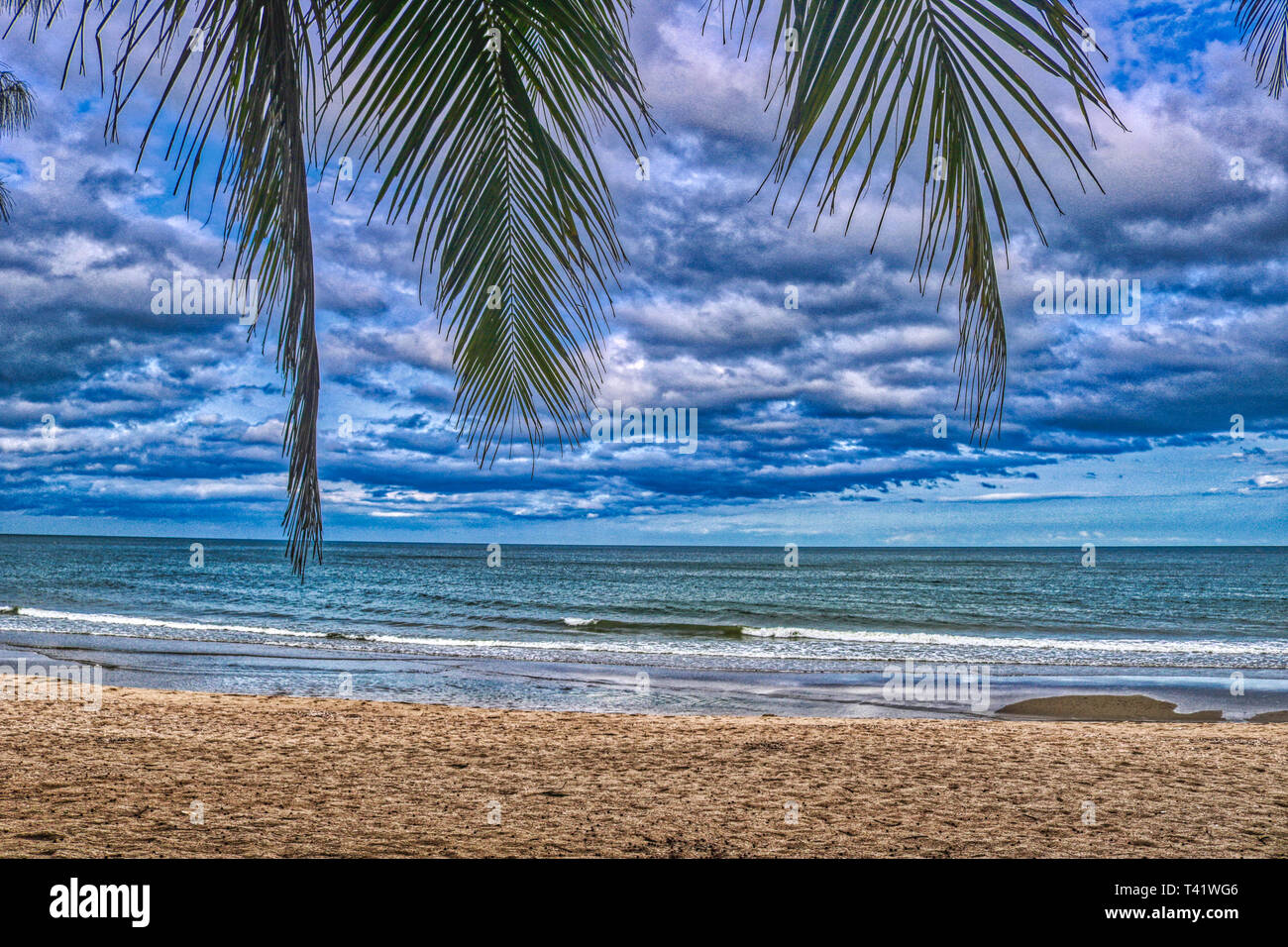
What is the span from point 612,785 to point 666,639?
14.8 metres

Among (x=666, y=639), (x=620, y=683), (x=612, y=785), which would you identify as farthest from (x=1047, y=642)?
(x=612, y=785)

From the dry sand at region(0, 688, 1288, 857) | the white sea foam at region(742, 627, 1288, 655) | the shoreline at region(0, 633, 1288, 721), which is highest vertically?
the dry sand at region(0, 688, 1288, 857)

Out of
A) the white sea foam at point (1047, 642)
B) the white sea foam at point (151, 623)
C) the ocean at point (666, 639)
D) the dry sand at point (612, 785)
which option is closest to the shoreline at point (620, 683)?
the ocean at point (666, 639)

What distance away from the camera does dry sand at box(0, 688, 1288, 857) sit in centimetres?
495

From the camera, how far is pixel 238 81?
1.67 meters

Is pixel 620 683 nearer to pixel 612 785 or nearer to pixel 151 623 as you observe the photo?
pixel 612 785

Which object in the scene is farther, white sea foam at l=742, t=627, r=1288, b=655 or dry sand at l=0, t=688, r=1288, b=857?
white sea foam at l=742, t=627, r=1288, b=655

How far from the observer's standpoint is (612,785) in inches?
251

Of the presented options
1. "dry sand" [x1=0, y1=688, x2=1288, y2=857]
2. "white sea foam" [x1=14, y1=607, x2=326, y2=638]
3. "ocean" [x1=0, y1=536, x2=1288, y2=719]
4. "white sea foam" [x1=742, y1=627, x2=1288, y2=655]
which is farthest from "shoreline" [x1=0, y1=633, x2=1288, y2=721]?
"white sea foam" [x1=742, y1=627, x2=1288, y2=655]

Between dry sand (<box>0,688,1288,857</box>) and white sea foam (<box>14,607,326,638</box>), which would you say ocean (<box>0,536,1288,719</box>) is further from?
dry sand (<box>0,688,1288,857</box>)

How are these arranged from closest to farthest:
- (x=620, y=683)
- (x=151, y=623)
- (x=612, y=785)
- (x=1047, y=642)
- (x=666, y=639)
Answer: (x=612, y=785) < (x=620, y=683) < (x=1047, y=642) < (x=666, y=639) < (x=151, y=623)

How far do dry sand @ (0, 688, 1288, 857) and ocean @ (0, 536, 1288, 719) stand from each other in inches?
110
